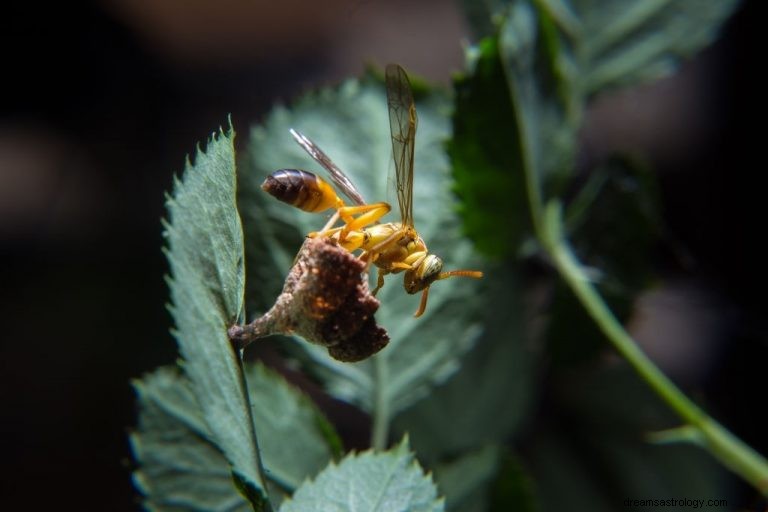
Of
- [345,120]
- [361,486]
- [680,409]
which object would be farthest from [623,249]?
[361,486]

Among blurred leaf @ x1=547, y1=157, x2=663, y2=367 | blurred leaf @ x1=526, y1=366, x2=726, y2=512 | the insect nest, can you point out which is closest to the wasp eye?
the insect nest

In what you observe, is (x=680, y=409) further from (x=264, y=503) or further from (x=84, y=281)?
(x=84, y=281)

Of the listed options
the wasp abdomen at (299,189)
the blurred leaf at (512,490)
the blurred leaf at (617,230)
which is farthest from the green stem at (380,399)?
the blurred leaf at (617,230)

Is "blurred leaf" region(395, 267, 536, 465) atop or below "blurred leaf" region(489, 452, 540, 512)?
atop

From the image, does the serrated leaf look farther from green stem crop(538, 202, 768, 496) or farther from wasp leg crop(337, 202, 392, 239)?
wasp leg crop(337, 202, 392, 239)

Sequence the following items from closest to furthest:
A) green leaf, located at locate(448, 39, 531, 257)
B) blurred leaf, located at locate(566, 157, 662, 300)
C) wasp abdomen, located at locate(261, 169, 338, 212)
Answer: wasp abdomen, located at locate(261, 169, 338, 212), green leaf, located at locate(448, 39, 531, 257), blurred leaf, located at locate(566, 157, 662, 300)

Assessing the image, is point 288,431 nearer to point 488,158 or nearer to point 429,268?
point 429,268

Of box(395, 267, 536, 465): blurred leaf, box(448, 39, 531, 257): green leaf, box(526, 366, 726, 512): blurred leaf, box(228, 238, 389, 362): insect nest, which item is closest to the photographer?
box(228, 238, 389, 362): insect nest
